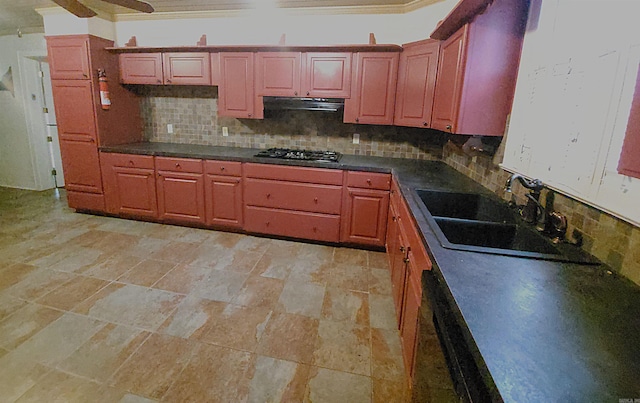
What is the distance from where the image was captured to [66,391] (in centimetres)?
156

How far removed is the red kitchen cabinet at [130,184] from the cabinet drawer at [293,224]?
1.23m

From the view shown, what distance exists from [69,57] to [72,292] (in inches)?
107

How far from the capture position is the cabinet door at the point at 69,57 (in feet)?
11.3

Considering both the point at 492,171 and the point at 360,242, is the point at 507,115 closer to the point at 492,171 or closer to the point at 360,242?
the point at 492,171

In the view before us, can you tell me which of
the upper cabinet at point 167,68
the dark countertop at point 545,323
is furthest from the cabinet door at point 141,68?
the dark countertop at point 545,323

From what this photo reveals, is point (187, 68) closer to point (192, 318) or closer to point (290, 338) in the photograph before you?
point (192, 318)

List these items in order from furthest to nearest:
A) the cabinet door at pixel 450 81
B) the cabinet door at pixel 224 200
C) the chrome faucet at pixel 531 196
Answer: the cabinet door at pixel 224 200 → the cabinet door at pixel 450 81 → the chrome faucet at pixel 531 196

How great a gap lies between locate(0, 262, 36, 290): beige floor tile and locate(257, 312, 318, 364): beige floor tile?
2120 mm

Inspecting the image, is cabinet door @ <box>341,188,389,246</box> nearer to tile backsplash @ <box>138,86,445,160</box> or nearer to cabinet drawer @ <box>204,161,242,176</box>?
tile backsplash @ <box>138,86,445,160</box>

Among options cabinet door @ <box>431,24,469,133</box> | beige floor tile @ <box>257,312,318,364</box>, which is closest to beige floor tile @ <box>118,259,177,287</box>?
beige floor tile @ <box>257,312,318,364</box>

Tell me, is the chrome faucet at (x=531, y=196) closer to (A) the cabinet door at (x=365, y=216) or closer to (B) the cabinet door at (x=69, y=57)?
(A) the cabinet door at (x=365, y=216)

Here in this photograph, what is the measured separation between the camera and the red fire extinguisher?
353 centimetres

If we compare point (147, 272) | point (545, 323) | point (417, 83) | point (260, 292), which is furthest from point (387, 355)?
point (417, 83)

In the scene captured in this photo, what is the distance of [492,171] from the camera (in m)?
2.11
